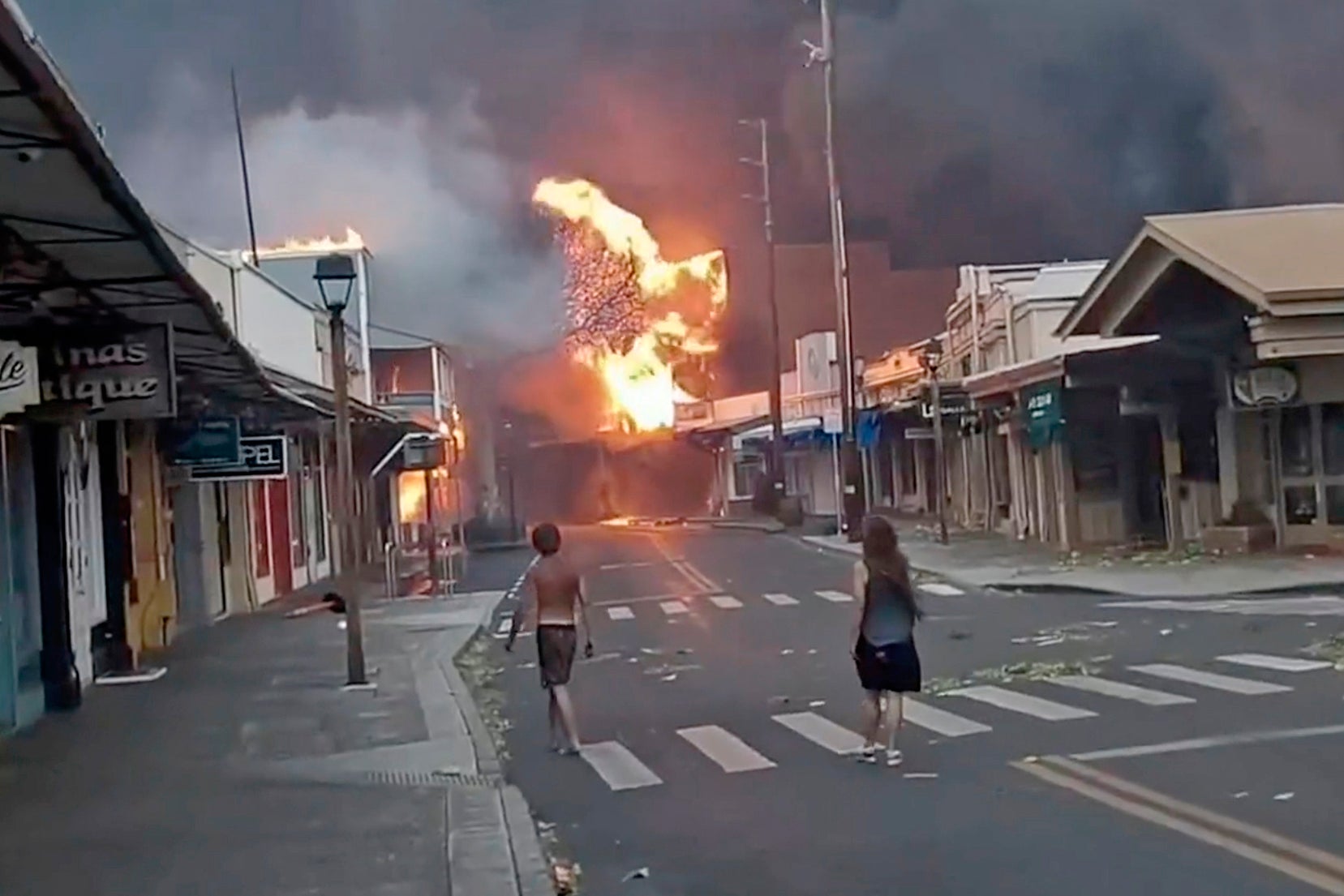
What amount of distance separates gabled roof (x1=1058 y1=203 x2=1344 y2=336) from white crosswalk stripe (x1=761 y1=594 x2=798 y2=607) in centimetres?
742

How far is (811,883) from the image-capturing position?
851 centimetres

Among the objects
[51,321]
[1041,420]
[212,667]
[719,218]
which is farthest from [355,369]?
[51,321]

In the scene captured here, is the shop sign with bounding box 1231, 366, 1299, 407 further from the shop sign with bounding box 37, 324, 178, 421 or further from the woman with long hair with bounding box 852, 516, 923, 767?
the shop sign with bounding box 37, 324, 178, 421

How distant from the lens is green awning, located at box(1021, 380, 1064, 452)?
3378 centimetres

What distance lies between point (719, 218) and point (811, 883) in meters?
65.4

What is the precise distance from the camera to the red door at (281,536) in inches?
1353

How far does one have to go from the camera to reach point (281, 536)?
35.4m

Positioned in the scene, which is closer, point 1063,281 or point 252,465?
point 252,465

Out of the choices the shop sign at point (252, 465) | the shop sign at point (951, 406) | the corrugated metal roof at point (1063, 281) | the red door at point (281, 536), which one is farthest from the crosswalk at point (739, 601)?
the corrugated metal roof at point (1063, 281)

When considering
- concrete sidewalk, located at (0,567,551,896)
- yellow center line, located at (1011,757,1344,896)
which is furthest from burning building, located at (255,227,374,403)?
yellow center line, located at (1011,757,1344,896)

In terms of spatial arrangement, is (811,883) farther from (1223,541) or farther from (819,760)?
(1223,541)

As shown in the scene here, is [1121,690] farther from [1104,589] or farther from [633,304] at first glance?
[633,304]

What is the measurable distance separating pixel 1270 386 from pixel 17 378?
20.1 meters

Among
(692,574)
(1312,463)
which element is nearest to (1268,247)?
(1312,463)
